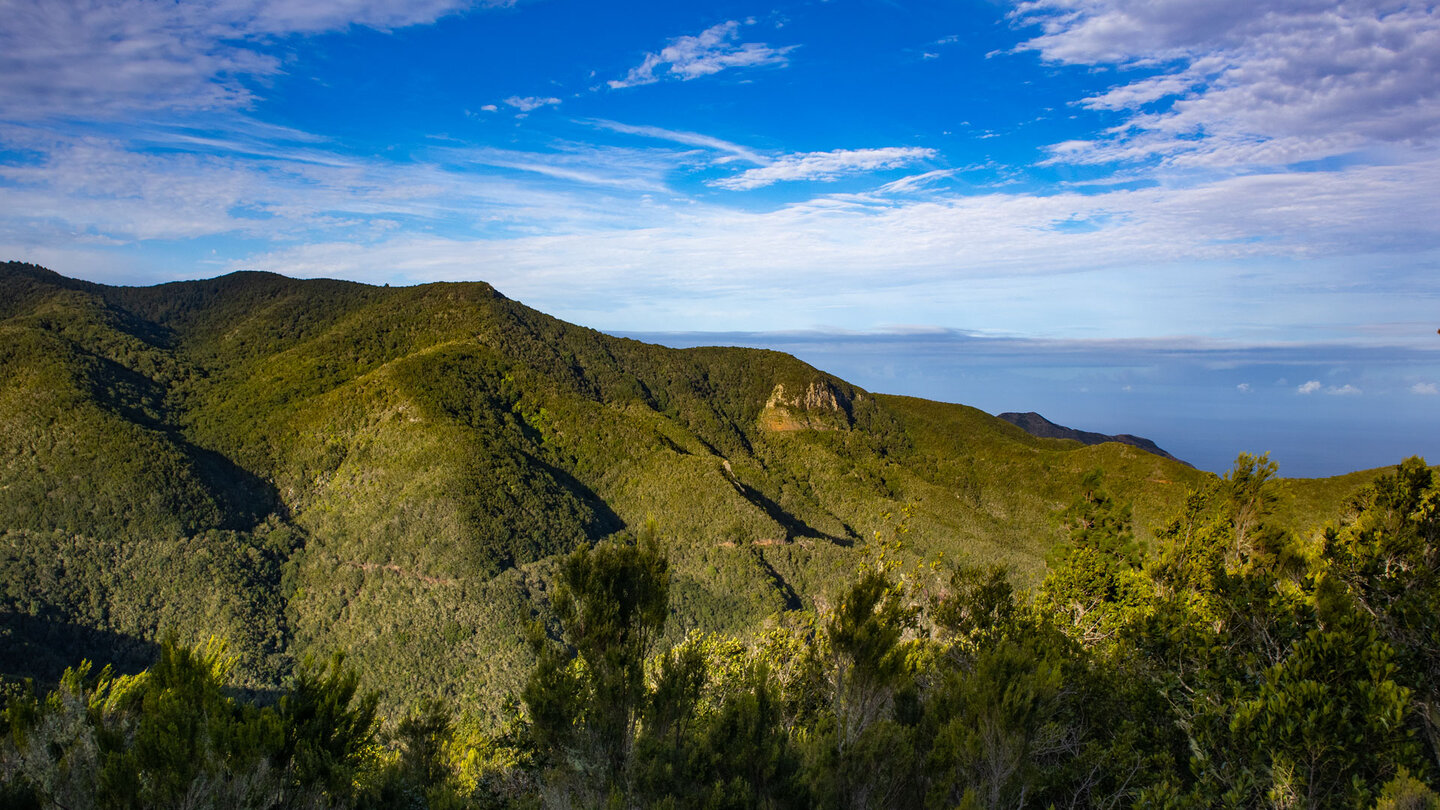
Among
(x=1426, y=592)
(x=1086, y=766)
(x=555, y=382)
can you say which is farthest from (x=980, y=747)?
(x=555, y=382)

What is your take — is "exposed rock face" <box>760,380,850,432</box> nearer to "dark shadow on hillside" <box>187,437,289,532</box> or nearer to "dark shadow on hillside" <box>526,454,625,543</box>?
"dark shadow on hillside" <box>526,454,625,543</box>

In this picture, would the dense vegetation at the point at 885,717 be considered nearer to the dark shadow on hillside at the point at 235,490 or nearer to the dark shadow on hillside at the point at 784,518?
the dark shadow on hillside at the point at 235,490

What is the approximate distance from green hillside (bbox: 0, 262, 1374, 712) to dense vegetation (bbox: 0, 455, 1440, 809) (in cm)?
1993

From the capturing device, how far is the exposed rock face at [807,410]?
138125 millimetres

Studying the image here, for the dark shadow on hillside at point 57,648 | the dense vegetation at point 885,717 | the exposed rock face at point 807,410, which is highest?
the exposed rock face at point 807,410

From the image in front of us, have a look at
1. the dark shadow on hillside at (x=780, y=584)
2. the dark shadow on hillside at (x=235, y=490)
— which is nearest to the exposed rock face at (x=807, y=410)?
the dark shadow on hillside at (x=780, y=584)

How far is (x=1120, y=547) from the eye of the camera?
110 ft

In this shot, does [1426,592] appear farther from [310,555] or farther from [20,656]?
[310,555]

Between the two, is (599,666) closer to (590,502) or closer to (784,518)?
(590,502)

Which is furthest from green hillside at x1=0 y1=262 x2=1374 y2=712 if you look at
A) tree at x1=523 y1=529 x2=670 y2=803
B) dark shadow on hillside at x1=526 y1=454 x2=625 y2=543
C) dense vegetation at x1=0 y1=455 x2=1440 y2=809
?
tree at x1=523 y1=529 x2=670 y2=803

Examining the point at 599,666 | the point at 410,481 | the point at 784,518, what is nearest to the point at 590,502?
the point at 410,481

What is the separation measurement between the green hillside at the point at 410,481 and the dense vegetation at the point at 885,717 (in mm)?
19931

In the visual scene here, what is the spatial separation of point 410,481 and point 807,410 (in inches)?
3163

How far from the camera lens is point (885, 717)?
17.0 m
